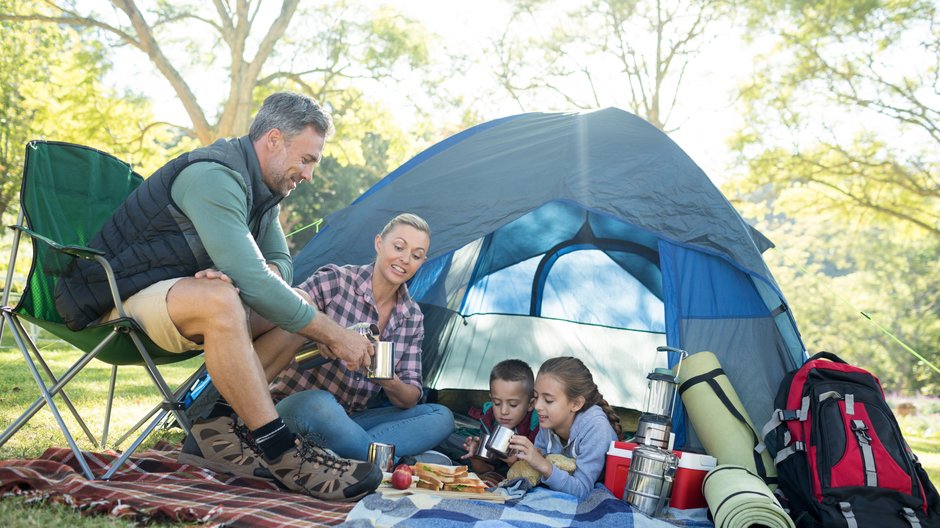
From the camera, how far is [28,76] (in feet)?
41.3

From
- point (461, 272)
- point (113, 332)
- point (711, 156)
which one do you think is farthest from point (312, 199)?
point (113, 332)

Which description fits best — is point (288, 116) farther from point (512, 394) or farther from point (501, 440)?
point (512, 394)

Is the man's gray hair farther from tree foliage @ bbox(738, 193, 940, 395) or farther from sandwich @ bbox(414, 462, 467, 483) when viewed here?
tree foliage @ bbox(738, 193, 940, 395)

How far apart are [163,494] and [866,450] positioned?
2082 mm

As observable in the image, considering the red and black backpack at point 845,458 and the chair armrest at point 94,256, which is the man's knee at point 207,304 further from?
the red and black backpack at point 845,458

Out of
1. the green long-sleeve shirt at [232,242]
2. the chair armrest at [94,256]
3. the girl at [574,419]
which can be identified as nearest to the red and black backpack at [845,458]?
the girl at [574,419]

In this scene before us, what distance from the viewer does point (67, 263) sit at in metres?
2.55

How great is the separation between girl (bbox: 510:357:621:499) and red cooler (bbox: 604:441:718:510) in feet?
0.18

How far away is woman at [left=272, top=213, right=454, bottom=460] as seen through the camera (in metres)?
3.06

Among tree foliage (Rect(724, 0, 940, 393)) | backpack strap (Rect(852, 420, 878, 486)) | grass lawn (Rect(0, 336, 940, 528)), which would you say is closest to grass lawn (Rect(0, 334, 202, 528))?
grass lawn (Rect(0, 336, 940, 528))

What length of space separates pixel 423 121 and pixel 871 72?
650cm

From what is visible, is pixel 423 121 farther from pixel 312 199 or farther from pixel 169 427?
pixel 169 427

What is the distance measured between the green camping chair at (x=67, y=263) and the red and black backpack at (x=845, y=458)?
1.96 metres

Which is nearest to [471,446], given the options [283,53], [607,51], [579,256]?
[579,256]
